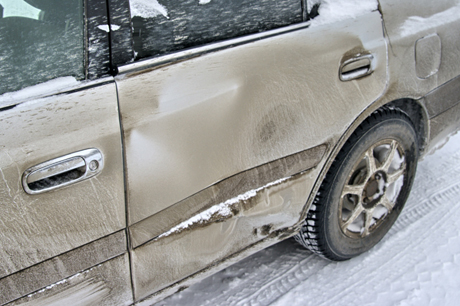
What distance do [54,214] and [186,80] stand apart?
1.88ft

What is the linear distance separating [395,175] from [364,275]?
552 mm

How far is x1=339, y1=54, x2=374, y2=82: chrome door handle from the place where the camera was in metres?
1.48

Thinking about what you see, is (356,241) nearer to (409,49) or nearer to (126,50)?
(409,49)

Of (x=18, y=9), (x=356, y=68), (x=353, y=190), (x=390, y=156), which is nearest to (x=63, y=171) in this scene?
(x=18, y=9)

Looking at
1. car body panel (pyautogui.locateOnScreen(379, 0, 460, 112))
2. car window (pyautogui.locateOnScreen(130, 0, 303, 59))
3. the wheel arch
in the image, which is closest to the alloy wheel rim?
the wheel arch

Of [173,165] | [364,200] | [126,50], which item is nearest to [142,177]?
[173,165]

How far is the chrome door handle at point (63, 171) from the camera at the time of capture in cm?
103

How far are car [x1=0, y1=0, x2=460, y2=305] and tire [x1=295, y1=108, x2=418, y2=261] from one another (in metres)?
0.02

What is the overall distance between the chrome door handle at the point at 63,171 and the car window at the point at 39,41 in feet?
0.79

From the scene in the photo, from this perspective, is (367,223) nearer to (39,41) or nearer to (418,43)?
(418,43)

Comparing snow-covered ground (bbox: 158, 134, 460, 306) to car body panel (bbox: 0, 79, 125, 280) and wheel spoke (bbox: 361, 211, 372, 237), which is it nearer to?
wheel spoke (bbox: 361, 211, 372, 237)

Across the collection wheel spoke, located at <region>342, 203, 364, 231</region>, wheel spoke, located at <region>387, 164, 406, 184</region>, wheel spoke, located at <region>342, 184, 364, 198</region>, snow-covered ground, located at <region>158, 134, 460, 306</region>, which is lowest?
snow-covered ground, located at <region>158, 134, 460, 306</region>

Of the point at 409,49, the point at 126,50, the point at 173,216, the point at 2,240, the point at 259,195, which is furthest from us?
the point at 409,49

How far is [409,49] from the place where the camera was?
1.64 meters
